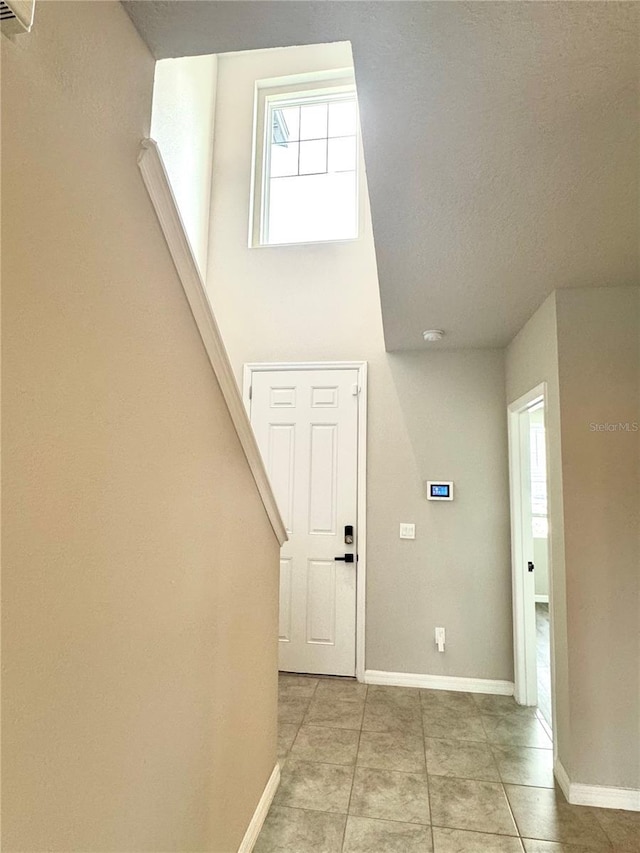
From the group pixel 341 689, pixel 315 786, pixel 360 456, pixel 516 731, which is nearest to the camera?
pixel 315 786

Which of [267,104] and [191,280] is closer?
[191,280]

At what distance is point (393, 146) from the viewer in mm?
1475

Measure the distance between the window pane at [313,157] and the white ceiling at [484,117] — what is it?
8.21 ft

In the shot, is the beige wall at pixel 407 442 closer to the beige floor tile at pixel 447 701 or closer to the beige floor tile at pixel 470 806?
the beige floor tile at pixel 447 701

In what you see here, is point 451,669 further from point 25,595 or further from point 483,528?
point 25,595

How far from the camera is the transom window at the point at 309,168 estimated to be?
13.3ft

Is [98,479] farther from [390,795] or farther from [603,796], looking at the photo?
[603,796]

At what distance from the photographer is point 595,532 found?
226 cm

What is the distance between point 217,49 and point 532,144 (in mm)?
942

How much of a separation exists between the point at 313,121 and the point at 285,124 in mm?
267

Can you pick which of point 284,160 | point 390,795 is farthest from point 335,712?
point 284,160

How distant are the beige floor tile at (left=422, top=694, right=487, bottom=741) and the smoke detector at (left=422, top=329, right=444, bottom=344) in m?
2.42

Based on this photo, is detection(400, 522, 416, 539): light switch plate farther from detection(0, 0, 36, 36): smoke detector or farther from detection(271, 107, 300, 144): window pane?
detection(271, 107, 300, 144): window pane

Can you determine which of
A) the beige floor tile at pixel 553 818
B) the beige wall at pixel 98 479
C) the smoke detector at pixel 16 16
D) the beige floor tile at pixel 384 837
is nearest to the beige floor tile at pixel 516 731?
the beige floor tile at pixel 553 818
